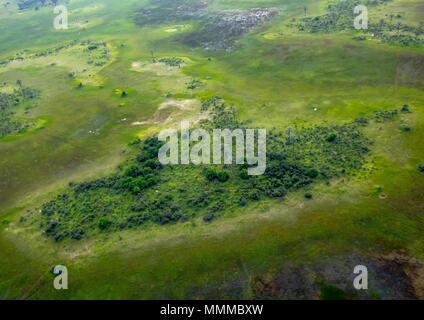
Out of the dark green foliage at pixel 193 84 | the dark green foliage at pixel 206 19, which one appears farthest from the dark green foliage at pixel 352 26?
the dark green foliage at pixel 193 84

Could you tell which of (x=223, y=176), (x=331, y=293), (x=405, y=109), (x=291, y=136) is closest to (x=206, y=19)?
(x=291, y=136)

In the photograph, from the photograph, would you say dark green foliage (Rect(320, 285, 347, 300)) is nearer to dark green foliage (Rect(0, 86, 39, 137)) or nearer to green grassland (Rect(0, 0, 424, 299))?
green grassland (Rect(0, 0, 424, 299))

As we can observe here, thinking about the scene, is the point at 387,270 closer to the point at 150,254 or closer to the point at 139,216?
the point at 150,254

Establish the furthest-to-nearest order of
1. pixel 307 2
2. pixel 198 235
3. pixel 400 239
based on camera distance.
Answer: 1. pixel 307 2
2. pixel 198 235
3. pixel 400 239

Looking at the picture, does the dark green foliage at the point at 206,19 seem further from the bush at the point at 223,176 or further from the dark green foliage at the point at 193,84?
the bush at the point at 223,176

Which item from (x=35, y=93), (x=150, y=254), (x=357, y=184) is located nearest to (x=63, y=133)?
(x=35, y=93)

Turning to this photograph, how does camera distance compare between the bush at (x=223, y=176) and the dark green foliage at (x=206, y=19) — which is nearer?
the bush at (x=223, y=176)

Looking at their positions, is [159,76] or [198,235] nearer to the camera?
[198,235]

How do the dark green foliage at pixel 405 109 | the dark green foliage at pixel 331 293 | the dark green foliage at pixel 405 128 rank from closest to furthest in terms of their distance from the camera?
the dark green foliage at pixel 331 293
the dark green foliage at pixel 405 128
the dark green foliage at pixel 405 109

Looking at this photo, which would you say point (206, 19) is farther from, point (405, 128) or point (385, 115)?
point (405, 128)
